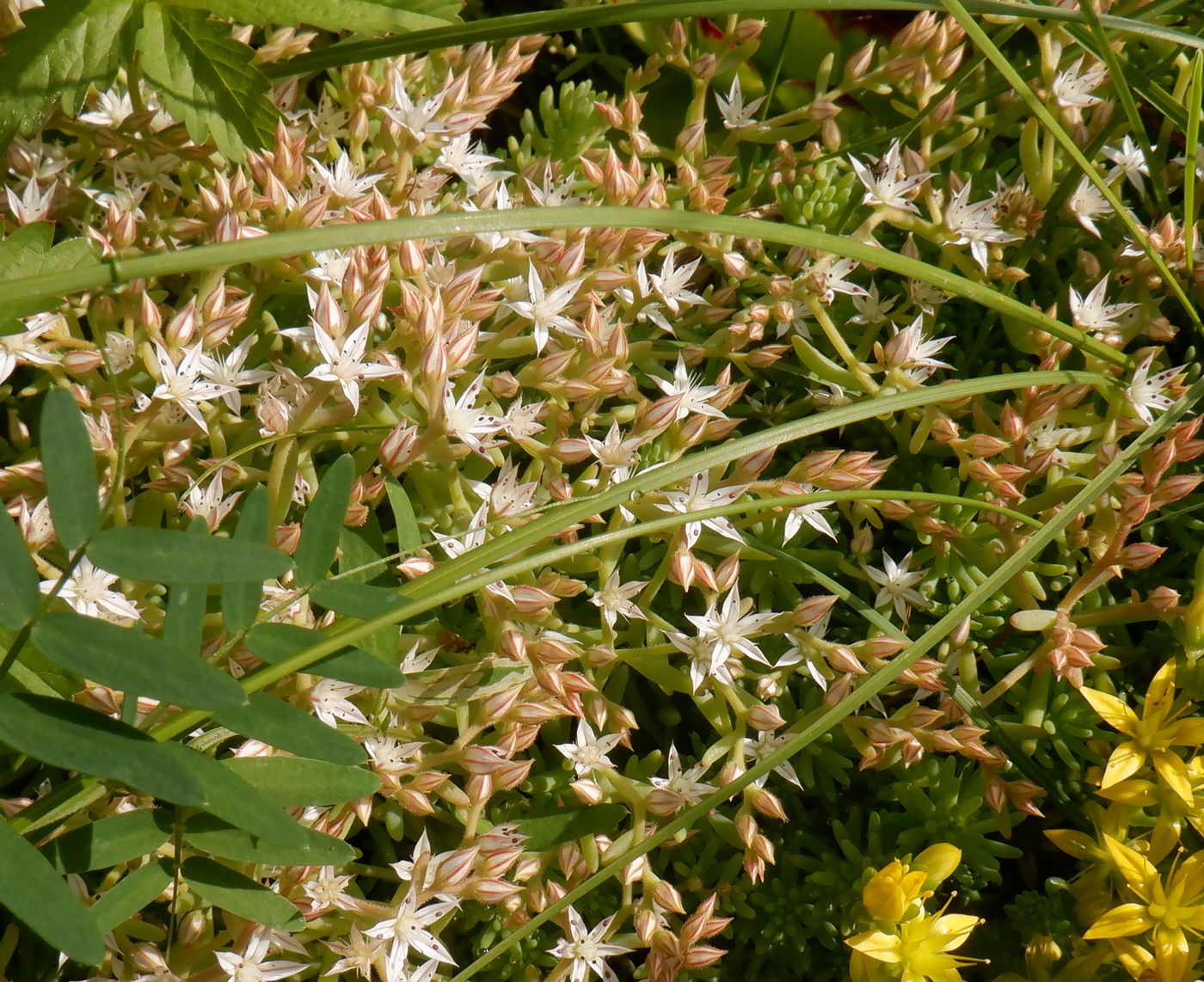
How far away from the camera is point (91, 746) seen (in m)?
0.99

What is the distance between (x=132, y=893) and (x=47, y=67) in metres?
1.16

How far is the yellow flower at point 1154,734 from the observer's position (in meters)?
1.50

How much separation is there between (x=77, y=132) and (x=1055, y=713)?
5.59 ft

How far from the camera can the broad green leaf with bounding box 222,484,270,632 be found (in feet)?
3.76

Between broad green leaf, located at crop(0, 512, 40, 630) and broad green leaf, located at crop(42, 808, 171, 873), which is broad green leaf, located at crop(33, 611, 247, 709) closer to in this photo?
broad green leaf, located at crop(0, 512, 40, 630)

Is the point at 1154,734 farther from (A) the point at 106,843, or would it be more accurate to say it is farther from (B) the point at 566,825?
(A) the point at 106,843

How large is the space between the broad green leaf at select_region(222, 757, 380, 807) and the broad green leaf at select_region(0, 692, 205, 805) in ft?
0.72

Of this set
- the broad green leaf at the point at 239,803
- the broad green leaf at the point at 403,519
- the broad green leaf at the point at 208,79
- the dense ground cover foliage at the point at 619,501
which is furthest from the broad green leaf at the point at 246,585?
the broad green leaf at the point at 208,79

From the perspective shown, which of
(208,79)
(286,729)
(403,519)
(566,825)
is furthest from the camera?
(208,79)

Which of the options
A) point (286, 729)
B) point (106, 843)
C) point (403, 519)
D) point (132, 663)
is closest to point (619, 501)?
point (403, 519)

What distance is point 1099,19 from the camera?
61.8 inches

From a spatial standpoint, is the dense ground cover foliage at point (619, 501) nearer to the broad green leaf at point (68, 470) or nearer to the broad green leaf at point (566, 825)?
the broad green leaf at point (566, 825)

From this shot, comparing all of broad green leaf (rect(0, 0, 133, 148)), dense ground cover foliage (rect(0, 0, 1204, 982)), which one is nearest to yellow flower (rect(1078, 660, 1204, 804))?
dense ground cover foliage (rect(0, 0, 1204, 982))

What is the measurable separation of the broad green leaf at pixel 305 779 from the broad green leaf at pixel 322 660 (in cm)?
13
